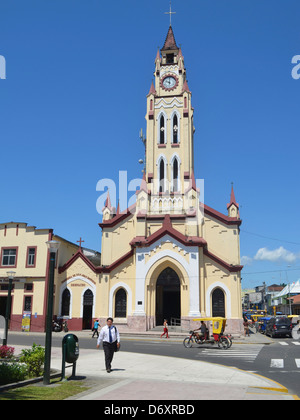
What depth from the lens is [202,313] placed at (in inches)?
1326

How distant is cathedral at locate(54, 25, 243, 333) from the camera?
3428 cm

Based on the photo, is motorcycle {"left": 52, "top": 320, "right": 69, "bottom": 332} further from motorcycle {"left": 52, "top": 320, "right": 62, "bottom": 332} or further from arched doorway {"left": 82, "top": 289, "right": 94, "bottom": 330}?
arched doorway {"left": 82, "top": 289, "right": 94, "bottom": 330}

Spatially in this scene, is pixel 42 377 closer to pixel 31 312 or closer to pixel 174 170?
pixel 31 312

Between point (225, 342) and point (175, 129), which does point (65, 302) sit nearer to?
point (225, 342)

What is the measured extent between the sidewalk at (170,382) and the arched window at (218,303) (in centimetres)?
1980

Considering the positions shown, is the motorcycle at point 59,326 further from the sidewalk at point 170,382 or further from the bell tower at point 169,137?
the sidewalk at point 170,382

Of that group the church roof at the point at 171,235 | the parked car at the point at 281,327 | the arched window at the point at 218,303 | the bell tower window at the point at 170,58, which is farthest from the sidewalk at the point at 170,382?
the bell tower window at the point at 170,58

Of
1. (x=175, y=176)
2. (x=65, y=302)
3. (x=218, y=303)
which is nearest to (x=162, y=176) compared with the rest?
(x=175, y=176)

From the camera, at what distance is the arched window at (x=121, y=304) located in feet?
117

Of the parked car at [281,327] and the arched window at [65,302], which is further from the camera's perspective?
the arched window at [65,302]

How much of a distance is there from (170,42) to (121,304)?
28766 millimetres

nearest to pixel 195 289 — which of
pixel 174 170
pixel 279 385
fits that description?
pixel 174 170

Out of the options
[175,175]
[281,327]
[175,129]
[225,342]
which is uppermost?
[175,129]

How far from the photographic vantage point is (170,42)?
44.8m
